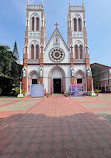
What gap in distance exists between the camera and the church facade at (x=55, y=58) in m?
21.8

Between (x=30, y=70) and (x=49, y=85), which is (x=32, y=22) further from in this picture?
(x=49, y=85)

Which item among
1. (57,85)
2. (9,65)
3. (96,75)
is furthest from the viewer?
(96,75)

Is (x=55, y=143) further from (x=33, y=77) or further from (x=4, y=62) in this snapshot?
(x=4, y=62)

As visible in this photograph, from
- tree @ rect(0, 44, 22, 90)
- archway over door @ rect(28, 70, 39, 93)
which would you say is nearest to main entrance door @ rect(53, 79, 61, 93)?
archway over door @ rect(28, 70, 39, 93)

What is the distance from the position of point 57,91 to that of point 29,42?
1425 cm

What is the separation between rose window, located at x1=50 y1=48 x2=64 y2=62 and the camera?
22547mm

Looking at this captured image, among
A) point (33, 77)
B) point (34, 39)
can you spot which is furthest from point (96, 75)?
point (34, 39)

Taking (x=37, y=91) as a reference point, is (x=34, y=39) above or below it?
above

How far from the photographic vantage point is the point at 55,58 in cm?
2255

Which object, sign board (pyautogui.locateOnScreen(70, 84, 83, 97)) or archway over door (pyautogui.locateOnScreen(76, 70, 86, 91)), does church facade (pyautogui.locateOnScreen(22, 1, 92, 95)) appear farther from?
sign board (pyautogui.locateOnScreen(70, 84, 83, 97))

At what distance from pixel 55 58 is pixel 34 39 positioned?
720 centimetres

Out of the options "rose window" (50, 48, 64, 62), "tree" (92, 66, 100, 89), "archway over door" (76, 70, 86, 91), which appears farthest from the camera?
"tree" (92, 66, 100, 89)

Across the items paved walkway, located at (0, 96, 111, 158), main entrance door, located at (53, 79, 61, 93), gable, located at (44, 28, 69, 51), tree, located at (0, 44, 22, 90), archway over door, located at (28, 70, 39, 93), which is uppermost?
gable, located at (44, 28, 69, 51)

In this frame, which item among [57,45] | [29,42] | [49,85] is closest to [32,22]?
[29,42]
